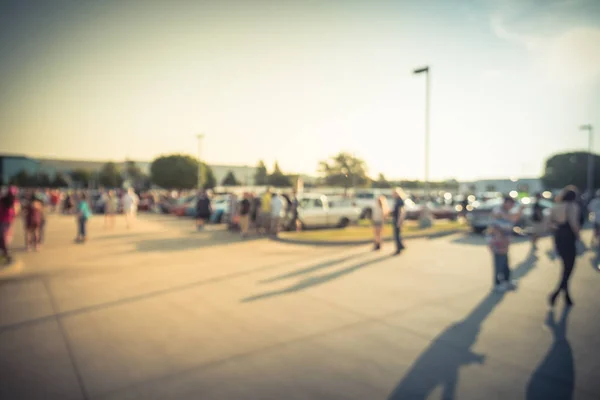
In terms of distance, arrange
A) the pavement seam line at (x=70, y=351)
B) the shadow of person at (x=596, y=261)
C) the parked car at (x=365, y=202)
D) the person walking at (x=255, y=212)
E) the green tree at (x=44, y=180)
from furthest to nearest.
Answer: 1. the green tree at (x=44, y=180)
2. the parked car at (x=365, y=202)
3. the person walking at (x=255, y=212)
4. the shadow of person at (x=596, y=261)
5. the pavement seam line at (x=70, y=351)

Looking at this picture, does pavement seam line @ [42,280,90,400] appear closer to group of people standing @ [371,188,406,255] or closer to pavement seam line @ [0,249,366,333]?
pavement seam line @ [0,249,366,333]

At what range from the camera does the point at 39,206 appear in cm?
1123

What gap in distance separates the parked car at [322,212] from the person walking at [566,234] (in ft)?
37.8

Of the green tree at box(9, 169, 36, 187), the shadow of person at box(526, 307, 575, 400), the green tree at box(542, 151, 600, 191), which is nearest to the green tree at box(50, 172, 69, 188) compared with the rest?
the green tree at box(9, 169, 36, 187)

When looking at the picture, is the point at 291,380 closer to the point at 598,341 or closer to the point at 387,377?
the point at 387,377

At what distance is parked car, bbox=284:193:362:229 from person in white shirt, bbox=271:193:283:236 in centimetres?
164

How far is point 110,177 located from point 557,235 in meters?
102

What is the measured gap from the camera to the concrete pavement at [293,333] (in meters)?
3.27

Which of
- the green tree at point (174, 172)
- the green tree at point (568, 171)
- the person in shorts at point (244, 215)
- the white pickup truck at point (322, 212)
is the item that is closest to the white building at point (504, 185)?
the green tree at point (568, 171)

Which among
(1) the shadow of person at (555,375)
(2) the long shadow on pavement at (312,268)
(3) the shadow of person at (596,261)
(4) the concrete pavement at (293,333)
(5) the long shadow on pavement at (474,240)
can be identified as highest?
(1) the shadow of person at (555,375)

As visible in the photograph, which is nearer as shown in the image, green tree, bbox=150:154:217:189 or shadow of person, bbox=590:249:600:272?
shadow of person, bbox=590:249:600:272

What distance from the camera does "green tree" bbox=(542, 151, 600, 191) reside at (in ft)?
197

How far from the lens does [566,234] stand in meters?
5.46

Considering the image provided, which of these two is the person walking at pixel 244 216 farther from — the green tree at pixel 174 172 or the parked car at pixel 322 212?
the green tree at pixel 174 172
